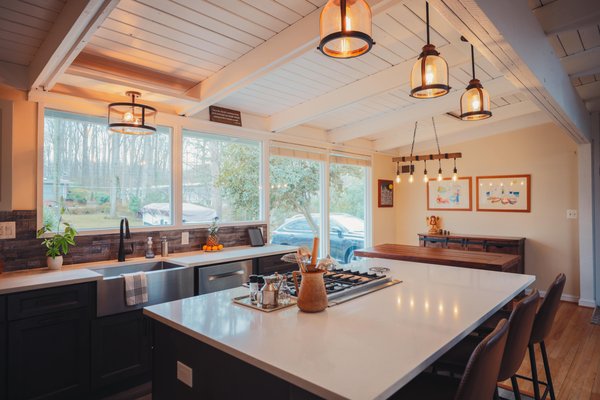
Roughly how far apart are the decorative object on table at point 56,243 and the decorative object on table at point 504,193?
5.53 metres

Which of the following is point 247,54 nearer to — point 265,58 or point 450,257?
point 265,58

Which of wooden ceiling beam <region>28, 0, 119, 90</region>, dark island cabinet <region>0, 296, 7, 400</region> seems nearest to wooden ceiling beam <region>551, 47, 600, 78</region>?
wooden ceiling beam <region>28, 0, 119, 90</region>

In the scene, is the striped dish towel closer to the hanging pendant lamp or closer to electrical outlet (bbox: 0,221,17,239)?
electrical outlet (bbox: 0,221,17,239)

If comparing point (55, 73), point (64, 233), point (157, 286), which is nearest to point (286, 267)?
point (157, 286)

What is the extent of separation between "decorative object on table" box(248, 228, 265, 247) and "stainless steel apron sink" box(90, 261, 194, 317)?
1.09 metres

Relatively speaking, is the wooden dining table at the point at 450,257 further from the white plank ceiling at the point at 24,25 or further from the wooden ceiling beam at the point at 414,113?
the white plank ceiling at the point at 24,25

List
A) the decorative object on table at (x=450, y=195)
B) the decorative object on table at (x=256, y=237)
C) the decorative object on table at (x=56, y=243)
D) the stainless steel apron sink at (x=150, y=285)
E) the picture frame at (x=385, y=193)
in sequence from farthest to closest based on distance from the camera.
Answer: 1. the picture frame at (x=385, y=193)
2. the decorative object on table at (x=450, y=195)
3. the decorative object on table at (x=256, y=237)
4. the decorative object on table at (x=56, y=243)
5. the stainless steel apron sink at (x=150, y=285)

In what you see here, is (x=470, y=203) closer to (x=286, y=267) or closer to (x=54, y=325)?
(x=286, y=267)

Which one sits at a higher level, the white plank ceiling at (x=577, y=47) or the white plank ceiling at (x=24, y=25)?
the white plank ceiling at (x=577, y=47)

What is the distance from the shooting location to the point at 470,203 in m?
5.88

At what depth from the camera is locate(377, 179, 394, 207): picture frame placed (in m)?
6.29

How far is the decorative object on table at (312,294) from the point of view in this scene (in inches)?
61.7

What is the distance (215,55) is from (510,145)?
15.6ft

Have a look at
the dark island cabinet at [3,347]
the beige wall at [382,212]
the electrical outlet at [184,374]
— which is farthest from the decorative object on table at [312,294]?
the beige wall at [382,212]
